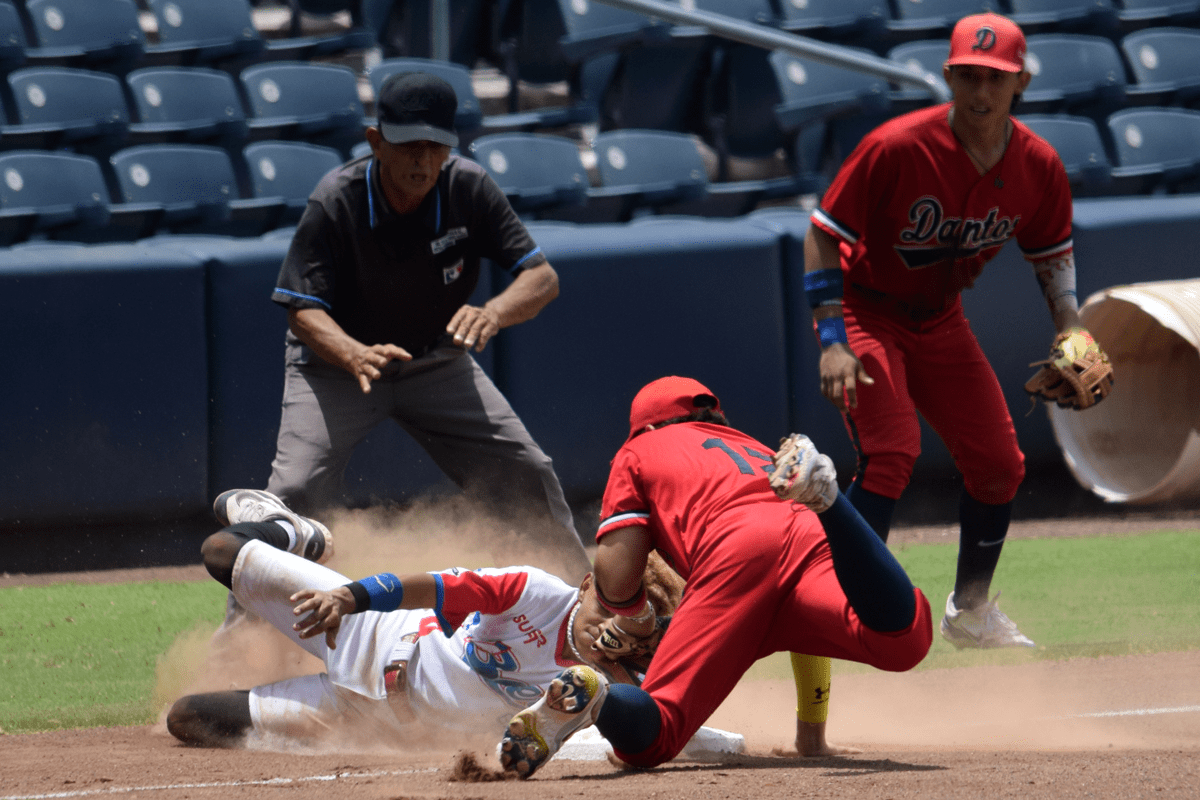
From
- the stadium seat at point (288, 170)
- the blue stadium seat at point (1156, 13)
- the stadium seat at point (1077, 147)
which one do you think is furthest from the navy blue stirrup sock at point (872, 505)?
the blue stadium seat at point (1156, 13)

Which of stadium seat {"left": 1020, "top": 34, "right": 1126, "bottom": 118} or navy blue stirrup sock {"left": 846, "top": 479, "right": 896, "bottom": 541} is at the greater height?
stadium seat {"left": 1020, "top": 34, "right": 1126, "bottom": 118}

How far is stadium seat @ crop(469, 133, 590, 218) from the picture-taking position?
766 cm

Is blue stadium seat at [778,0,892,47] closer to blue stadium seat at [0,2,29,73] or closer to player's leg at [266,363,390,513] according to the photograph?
blue stadium seat at [0,2,29,73]

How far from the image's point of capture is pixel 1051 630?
5.01 meters

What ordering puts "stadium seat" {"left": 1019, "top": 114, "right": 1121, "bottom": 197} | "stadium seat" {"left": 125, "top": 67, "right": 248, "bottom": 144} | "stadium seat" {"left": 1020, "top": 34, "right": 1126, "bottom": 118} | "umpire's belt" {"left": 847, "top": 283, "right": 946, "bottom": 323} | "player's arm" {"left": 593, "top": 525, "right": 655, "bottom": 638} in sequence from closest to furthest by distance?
"player's arm" {"left": 593, "top": 525, "right": 655, "bottom": 638}, "umpire's belt" {"left": 847, "top": 283, "right": 946, "bottom": 323}, "stadium seat" {"left": 125, "top": 67, "right": 248, "bottom": 144}, "stadium seat" {"left": 1019, "top": 114, "right": 1121, "bottom": 197}, "stadium seat" {"left": 1020, "top": 34, "right": 1126, "bottom": 118}

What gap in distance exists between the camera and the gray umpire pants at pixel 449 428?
13.9 feet

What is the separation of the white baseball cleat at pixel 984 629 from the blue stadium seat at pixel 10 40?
244 inches

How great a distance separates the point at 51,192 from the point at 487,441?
11.8 feet

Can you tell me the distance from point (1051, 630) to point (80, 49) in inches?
248

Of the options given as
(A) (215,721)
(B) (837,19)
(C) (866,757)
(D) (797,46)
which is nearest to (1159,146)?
(B) (837,19)

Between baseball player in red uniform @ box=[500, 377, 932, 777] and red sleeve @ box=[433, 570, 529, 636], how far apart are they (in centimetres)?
22

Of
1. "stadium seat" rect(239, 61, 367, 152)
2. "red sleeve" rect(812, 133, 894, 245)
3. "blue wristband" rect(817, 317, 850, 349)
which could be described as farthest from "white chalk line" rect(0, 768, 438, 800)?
"stadium seat" rect(239, 61, 367, 152)

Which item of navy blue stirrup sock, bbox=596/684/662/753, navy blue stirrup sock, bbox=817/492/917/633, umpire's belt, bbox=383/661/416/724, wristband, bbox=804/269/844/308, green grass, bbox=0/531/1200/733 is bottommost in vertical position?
green grass, bbox=0/531/1200/733

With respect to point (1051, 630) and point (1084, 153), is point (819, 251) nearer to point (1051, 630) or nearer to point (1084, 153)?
point (1051, 630)
